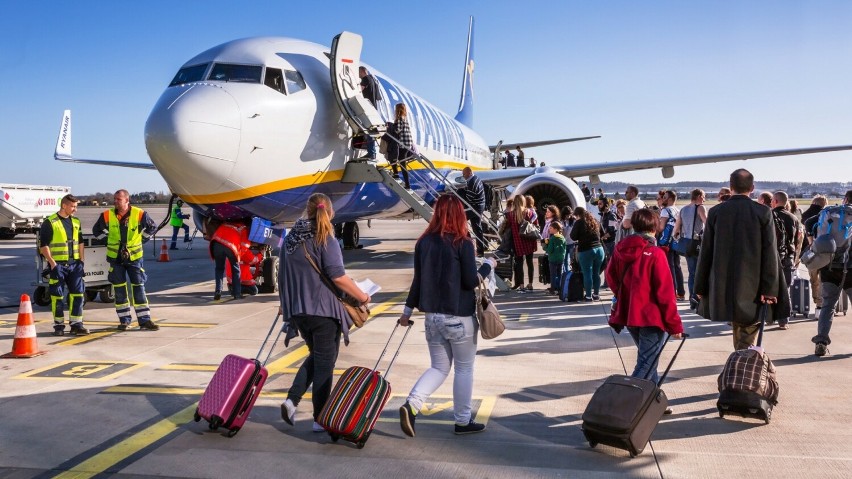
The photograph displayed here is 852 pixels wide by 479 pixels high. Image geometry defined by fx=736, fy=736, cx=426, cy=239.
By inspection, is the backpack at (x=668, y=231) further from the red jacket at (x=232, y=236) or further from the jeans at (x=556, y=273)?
the red jacket at (x=232, y=236)

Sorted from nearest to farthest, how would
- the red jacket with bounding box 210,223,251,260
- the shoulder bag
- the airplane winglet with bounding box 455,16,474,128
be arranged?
the shoulder bag → the red jacket with bounding box 210,223,251,260 → the airplane winglet with bounding box 455,16,474,128

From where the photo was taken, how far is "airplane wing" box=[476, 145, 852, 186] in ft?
65.5

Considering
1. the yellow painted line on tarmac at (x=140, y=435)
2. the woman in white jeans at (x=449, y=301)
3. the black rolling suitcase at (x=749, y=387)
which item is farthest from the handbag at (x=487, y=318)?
the yellow painted line on tarmac at (x=140, y=435)

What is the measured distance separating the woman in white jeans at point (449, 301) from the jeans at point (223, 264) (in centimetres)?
698

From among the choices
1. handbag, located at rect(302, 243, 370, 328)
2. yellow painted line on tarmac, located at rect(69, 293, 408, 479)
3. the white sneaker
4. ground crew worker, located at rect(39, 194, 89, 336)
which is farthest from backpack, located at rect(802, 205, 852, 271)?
Result: ground crew worker, located at rect(39, 194, 89, 336)

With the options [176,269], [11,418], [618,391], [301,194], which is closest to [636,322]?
[618,391]

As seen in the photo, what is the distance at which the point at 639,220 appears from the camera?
542 cm

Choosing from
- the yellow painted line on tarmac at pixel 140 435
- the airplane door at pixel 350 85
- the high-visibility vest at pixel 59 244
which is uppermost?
the airplane door at pixel 350 85

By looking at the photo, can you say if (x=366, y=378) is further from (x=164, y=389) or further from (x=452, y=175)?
(x=452, y=175)

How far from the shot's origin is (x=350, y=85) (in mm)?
11750

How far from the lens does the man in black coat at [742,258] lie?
18.4ft

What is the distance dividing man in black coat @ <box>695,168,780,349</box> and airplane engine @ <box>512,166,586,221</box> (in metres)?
10.6

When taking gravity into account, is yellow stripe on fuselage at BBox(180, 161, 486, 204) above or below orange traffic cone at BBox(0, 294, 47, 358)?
above

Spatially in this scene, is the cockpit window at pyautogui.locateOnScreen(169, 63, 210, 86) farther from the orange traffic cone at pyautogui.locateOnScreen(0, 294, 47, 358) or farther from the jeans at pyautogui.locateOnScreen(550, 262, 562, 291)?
the jeans at pyautogui.locateOnScreen(550, 262, 562, 291)
